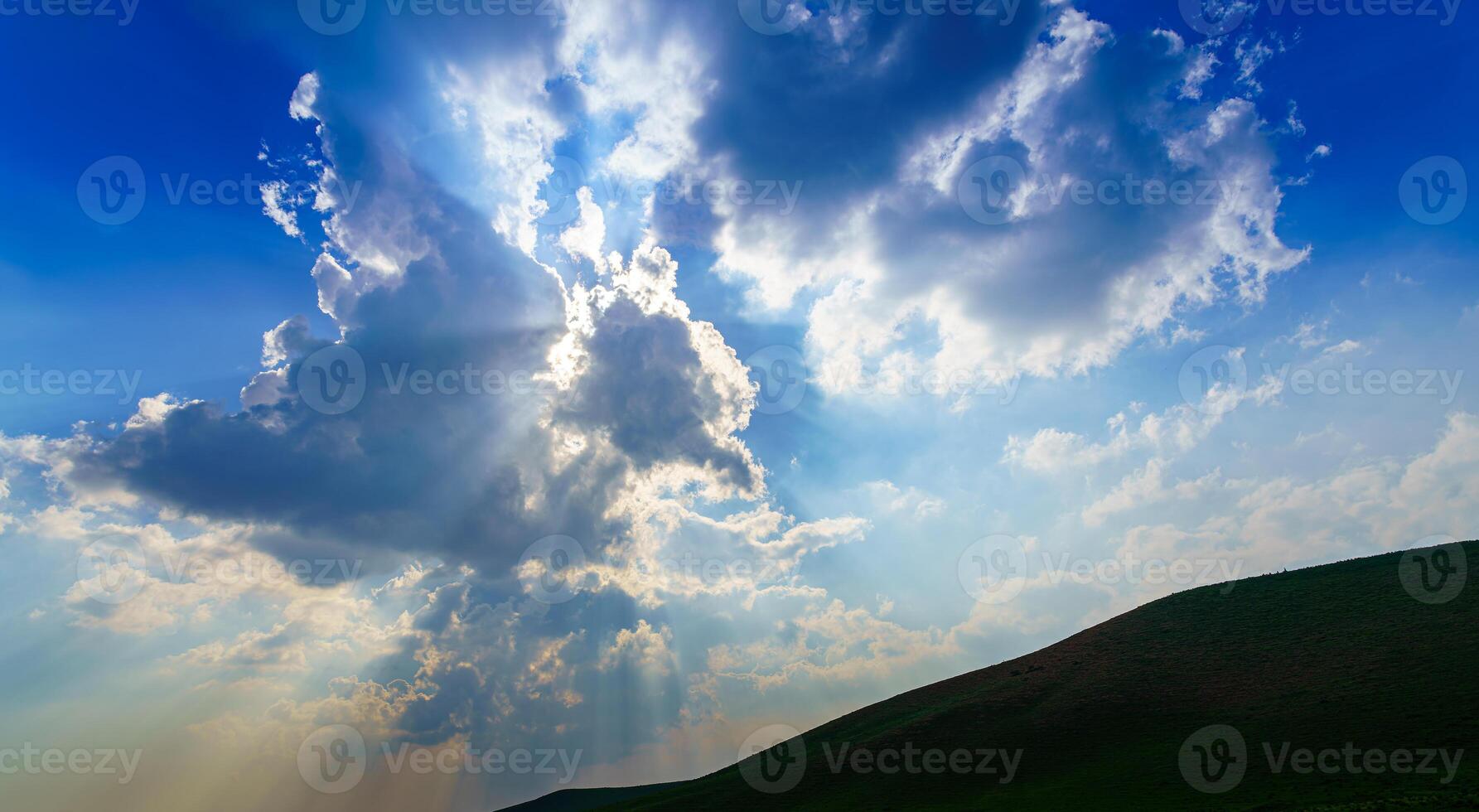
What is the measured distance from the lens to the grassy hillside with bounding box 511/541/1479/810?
5362 cm

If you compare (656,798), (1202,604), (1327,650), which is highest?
(1202,604)

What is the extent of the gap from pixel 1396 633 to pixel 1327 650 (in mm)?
7773

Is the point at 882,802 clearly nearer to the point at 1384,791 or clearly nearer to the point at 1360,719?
the point at 1384,791

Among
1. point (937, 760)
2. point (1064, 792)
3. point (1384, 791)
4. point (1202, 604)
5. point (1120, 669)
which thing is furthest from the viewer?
point (1202, 604)

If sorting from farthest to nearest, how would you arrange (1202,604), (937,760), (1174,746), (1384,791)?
(1202,604), (937,760), (1174,746), (1384,791)

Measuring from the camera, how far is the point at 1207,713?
7044 centimetres

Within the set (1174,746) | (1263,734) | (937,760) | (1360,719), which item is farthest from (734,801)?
(1360,719)

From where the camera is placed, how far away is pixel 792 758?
3479 inches

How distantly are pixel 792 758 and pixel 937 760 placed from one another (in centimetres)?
2201

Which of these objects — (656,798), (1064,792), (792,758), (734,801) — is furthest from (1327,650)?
(656,798)

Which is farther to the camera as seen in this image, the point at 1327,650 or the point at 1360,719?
the point at 1327,650

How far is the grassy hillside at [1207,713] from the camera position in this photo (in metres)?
53.6

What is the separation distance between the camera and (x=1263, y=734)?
61844mm

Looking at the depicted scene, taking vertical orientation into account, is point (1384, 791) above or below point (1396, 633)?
below
